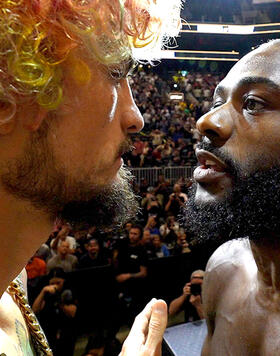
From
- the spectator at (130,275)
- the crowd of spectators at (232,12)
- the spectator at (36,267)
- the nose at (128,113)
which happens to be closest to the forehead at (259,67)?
the nose at (128,113)

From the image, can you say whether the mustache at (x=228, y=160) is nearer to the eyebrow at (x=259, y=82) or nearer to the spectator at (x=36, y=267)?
the eyebrow at (x=259, y=82)

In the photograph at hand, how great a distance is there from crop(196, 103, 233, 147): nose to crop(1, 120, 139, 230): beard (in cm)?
31

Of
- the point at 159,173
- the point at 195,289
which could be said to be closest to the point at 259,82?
the point at 195,289

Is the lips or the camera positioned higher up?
the lips

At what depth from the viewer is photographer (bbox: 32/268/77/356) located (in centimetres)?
277

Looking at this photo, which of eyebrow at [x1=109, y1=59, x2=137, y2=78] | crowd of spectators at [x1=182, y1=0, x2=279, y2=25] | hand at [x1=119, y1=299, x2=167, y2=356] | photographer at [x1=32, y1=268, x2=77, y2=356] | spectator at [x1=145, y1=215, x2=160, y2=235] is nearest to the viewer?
eyebrow at [x1=109, y1=59, x2=137, y2=78]

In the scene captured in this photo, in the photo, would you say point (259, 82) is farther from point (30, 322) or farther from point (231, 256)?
point (30, 322)

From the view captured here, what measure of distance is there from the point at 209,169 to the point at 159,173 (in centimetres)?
640

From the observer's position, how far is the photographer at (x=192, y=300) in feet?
9.86

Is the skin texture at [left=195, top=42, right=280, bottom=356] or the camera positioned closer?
the skin texture at [left=195, top=42, right=280, bottom=356]

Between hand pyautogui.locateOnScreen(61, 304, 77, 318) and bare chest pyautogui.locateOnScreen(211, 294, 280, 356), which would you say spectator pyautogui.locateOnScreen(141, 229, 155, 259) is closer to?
hand pyautogui.locateOnScreen(61, 304, 77, 318)

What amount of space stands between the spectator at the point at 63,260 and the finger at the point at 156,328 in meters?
2.46

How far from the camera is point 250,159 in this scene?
3.50 feet

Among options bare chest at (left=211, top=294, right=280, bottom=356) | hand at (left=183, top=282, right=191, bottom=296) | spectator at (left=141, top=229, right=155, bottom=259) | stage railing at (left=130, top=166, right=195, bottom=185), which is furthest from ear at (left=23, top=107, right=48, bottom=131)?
stage railing at (left=130, top=166, right=195, bottom=185)
